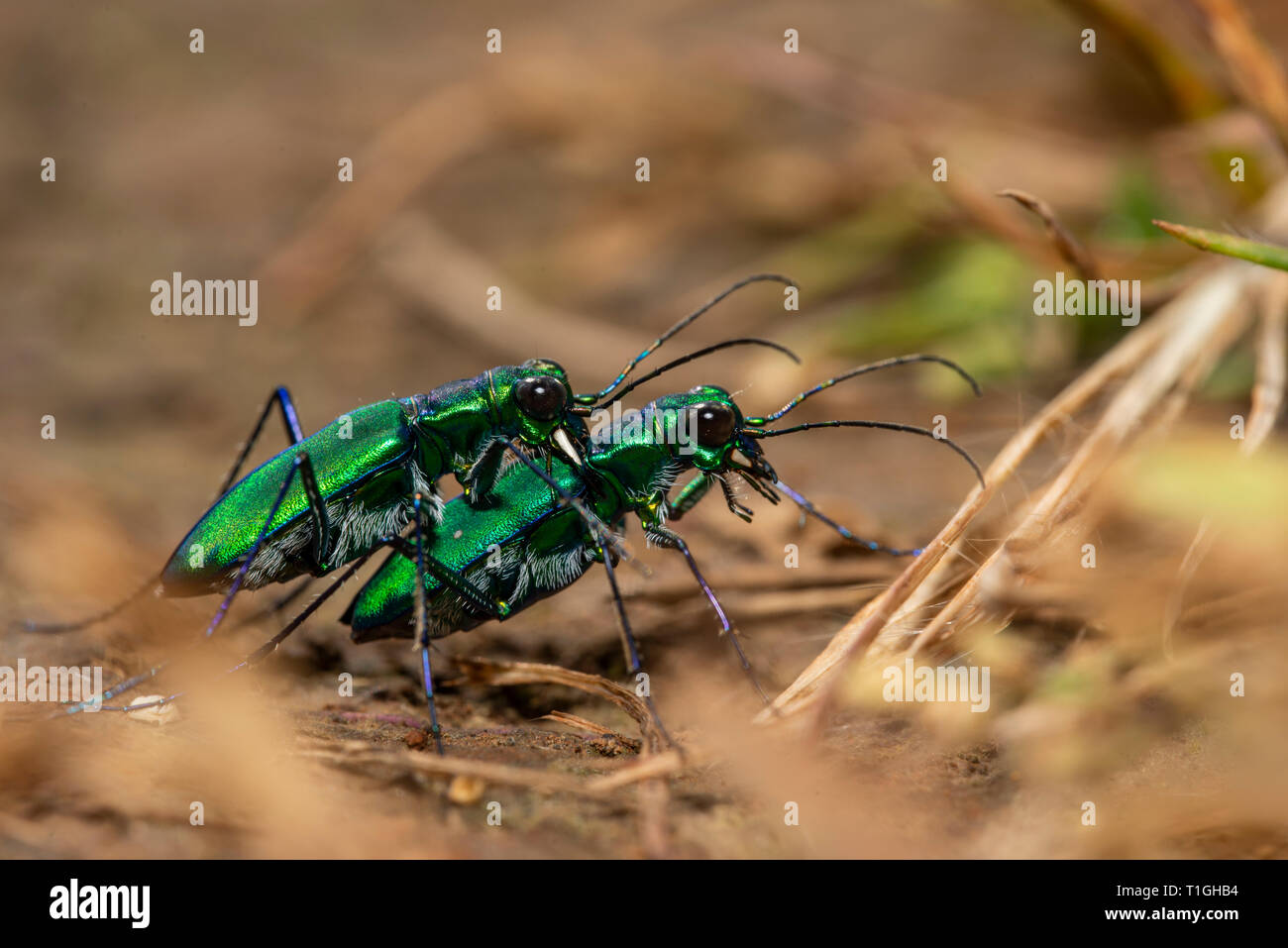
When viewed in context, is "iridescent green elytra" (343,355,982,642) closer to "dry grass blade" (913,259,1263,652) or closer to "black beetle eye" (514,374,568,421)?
"black beetle eye" (514,374,568,421)

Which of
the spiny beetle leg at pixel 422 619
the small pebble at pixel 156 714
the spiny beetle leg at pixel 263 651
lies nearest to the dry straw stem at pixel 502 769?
the spiny beetle leg at pixel 422 619

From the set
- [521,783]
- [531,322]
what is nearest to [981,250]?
[531,322]

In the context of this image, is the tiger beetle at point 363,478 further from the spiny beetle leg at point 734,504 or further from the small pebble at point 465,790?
the small pebble at point 465,790

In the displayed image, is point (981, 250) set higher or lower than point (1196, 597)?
higher

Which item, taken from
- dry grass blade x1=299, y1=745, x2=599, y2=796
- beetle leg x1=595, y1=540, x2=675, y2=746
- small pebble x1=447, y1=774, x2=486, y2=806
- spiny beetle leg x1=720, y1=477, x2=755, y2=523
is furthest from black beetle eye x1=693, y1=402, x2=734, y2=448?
small pebble x1=447, y1=774, x2=486, y2=806

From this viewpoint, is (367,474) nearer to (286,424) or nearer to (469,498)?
(469,498)

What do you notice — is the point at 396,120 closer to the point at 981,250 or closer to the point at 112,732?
the point at 981,250
